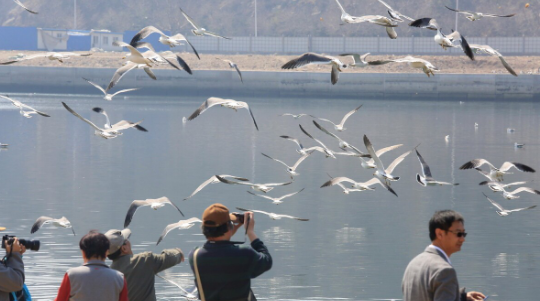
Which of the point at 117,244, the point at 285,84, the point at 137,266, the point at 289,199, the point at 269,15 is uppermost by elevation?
the point at 269,15

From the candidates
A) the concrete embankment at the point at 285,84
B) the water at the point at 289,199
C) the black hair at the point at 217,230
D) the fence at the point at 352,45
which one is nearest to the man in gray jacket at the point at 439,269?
the black hair at the point at 217,230

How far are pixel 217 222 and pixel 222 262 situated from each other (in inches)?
8.5

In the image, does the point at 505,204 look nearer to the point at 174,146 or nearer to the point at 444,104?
the point at 174,146

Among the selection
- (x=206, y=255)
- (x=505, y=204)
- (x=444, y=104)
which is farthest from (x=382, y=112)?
(x=206, y=255)

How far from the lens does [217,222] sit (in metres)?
4.05

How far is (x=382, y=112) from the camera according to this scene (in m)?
41.0

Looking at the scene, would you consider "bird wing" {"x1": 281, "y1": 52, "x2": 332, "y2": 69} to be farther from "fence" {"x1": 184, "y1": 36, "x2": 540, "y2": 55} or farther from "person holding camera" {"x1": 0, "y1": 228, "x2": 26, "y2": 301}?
"fence" {"x1": 184, "y1": 36, "x2": 540, "y2": 55}

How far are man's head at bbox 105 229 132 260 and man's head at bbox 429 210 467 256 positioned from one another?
1891 millimetres

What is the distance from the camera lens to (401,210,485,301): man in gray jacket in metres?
3.74

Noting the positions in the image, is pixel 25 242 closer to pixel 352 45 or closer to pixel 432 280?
pixel 432 280

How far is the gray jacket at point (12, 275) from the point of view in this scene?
14.8 feet

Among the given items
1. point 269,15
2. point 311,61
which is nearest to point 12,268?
point 311,61

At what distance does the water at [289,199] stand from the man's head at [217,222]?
5.93 m

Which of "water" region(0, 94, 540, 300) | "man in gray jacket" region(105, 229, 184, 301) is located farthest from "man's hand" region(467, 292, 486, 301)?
"water" region(0, 94, 540, 300)
